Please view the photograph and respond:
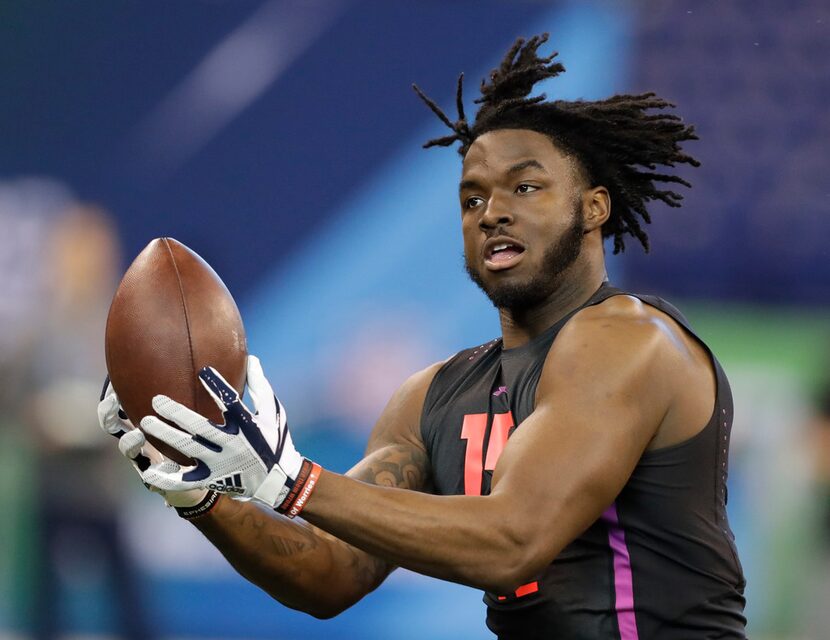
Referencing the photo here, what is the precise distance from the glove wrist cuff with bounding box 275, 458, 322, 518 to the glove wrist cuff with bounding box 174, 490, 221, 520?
39 cm

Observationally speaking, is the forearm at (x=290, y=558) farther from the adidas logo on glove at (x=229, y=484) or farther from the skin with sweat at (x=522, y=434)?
the adidas logo on glove at (x=229, y=484)

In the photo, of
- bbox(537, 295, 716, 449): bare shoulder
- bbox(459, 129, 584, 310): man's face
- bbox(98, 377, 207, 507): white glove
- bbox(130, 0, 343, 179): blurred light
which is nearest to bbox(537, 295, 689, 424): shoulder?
bbox(537, 295, 716, 449): bare shoulder

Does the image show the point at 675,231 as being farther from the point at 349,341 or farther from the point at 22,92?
the point at 22,92

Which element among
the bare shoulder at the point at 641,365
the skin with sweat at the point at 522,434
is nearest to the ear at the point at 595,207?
the skin with sweat at the point at 522,434

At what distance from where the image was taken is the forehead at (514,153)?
2508mm

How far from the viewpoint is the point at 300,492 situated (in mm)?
1859

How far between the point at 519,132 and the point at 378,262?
3.09 m

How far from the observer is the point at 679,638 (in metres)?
2.14

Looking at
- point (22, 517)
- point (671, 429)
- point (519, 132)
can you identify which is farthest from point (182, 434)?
point (22, 517)

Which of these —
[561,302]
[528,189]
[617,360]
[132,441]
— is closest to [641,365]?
[617,360]

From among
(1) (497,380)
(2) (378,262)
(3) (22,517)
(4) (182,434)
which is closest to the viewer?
(4) (182,434)

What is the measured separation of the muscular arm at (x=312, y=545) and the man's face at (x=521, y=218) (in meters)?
0.39

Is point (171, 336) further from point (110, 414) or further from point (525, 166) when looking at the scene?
point (525, 166)

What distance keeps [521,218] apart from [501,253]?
83mm
